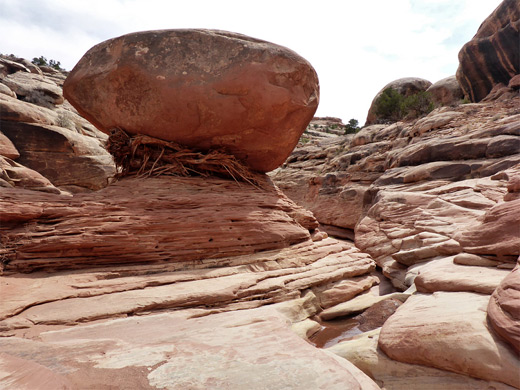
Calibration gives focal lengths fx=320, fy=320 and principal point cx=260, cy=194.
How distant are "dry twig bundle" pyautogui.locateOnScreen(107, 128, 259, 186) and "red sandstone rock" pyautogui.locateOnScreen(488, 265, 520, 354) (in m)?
4.90

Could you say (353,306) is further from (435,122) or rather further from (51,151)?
(51,151)

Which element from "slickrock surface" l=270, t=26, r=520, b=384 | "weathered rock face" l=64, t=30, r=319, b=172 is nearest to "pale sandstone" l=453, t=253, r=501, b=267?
"slickrock surface" l=270, t=26, r=520, b=384

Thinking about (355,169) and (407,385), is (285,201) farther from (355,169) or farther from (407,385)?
(355,169)

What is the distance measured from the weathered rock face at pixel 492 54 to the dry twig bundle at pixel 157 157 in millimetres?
21405

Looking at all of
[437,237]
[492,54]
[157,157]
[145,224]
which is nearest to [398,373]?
[145,224]

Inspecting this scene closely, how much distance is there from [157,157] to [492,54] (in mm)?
23124

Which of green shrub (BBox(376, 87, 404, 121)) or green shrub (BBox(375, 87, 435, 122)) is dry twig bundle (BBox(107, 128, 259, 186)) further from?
green shrub (BBox(376, 87, 404, 121))

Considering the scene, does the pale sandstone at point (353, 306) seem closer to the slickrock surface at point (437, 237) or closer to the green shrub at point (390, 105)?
the slickrock surface at point (437, 237)

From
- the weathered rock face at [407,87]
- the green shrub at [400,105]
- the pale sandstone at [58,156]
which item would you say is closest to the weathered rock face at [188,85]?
the pale sandstone at [58,156]

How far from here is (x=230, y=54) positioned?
590cm

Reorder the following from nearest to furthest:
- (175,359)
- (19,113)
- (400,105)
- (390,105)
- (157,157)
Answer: (175,359) < (157,157) < (19,113) < (400,105) < (390,105)

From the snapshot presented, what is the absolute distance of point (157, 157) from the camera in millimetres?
6262

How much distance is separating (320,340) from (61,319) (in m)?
3.38

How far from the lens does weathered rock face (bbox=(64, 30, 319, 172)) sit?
18.8ft
